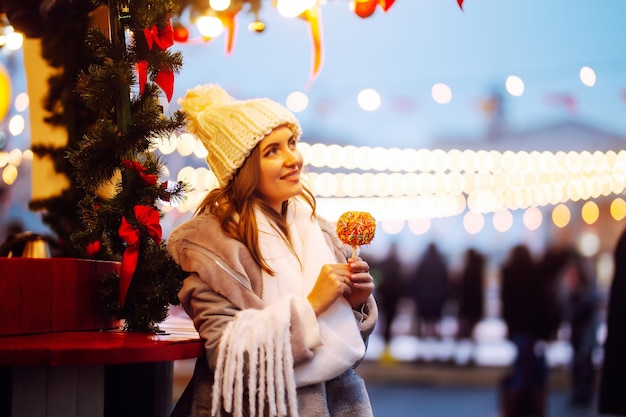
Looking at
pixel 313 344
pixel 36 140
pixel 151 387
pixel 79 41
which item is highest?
pixel 79 41

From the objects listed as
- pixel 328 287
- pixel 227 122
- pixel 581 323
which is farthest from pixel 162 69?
pixel 581 323

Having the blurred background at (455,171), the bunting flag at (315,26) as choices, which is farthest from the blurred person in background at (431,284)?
the bunting flag at (315,26)

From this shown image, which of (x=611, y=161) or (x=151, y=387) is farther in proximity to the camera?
(x=611, y=161)

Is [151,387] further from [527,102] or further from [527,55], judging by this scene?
[527,102]

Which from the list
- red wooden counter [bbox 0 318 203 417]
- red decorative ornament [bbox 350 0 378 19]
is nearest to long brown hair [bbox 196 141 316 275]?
red wooden counter [bbox 0 318 203 417]

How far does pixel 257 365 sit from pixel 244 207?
0.48m

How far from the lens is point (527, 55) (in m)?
8.73

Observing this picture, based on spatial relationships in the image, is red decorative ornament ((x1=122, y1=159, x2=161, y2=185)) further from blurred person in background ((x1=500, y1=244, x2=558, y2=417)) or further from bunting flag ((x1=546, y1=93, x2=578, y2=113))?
bunting flag ((x1=546, y1=93, x2=578, y2=113))

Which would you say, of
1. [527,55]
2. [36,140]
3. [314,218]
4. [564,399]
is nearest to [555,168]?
[527,55]

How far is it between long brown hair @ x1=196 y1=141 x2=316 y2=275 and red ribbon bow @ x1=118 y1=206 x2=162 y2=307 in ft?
0.47

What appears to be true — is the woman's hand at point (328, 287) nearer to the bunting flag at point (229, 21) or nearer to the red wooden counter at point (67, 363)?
the red wooden counter at point (67, 363)

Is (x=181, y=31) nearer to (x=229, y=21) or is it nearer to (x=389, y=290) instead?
(x=229, y=21)

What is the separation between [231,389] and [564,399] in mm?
6426

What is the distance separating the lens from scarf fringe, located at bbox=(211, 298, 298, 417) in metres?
1.95
